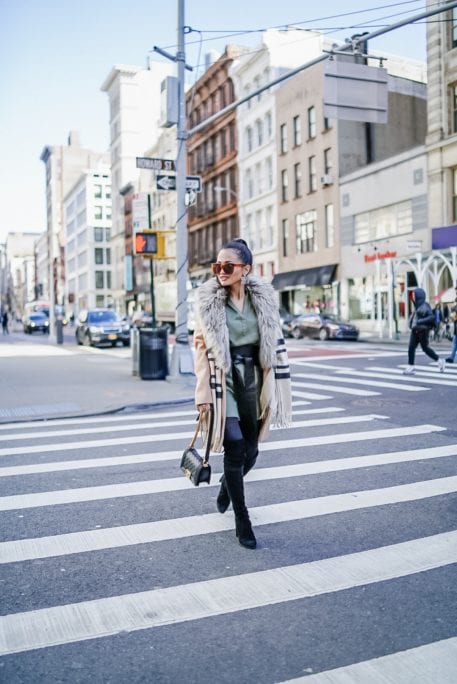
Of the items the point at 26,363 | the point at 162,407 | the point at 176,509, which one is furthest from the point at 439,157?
the point at 176,509

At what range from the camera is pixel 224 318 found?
4.59 meters

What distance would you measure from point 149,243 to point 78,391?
3990mm

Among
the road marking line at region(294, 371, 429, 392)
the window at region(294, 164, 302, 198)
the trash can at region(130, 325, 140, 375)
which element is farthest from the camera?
the window at region(294, 164, 302, 198)

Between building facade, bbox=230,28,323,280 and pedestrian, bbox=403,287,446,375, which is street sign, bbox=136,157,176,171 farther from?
building facade, bbox=230,28,323,280

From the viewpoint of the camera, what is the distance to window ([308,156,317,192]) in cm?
4419

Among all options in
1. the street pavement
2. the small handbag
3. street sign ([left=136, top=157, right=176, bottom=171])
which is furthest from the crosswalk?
street sign ([left=136, top=157, right=176, bottom=171])

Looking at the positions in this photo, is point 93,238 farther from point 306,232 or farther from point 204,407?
point 204,407

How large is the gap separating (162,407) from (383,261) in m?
27.6

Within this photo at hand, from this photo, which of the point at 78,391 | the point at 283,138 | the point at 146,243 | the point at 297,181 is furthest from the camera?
the point at 283,138

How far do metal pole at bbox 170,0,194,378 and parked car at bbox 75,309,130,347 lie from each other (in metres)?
16.2

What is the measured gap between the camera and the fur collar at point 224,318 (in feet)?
14.8

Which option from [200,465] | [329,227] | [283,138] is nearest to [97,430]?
[200,465]

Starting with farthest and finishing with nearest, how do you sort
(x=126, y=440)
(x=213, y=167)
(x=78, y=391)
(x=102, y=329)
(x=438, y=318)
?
(x=213, y=167) < (x=102, y=329) < (x=438, y=318) < (x=78, y=391) < (x=126, y=440)

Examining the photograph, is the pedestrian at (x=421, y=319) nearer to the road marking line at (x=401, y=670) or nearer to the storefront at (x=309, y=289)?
the road marking line at (x=401, y=670)
